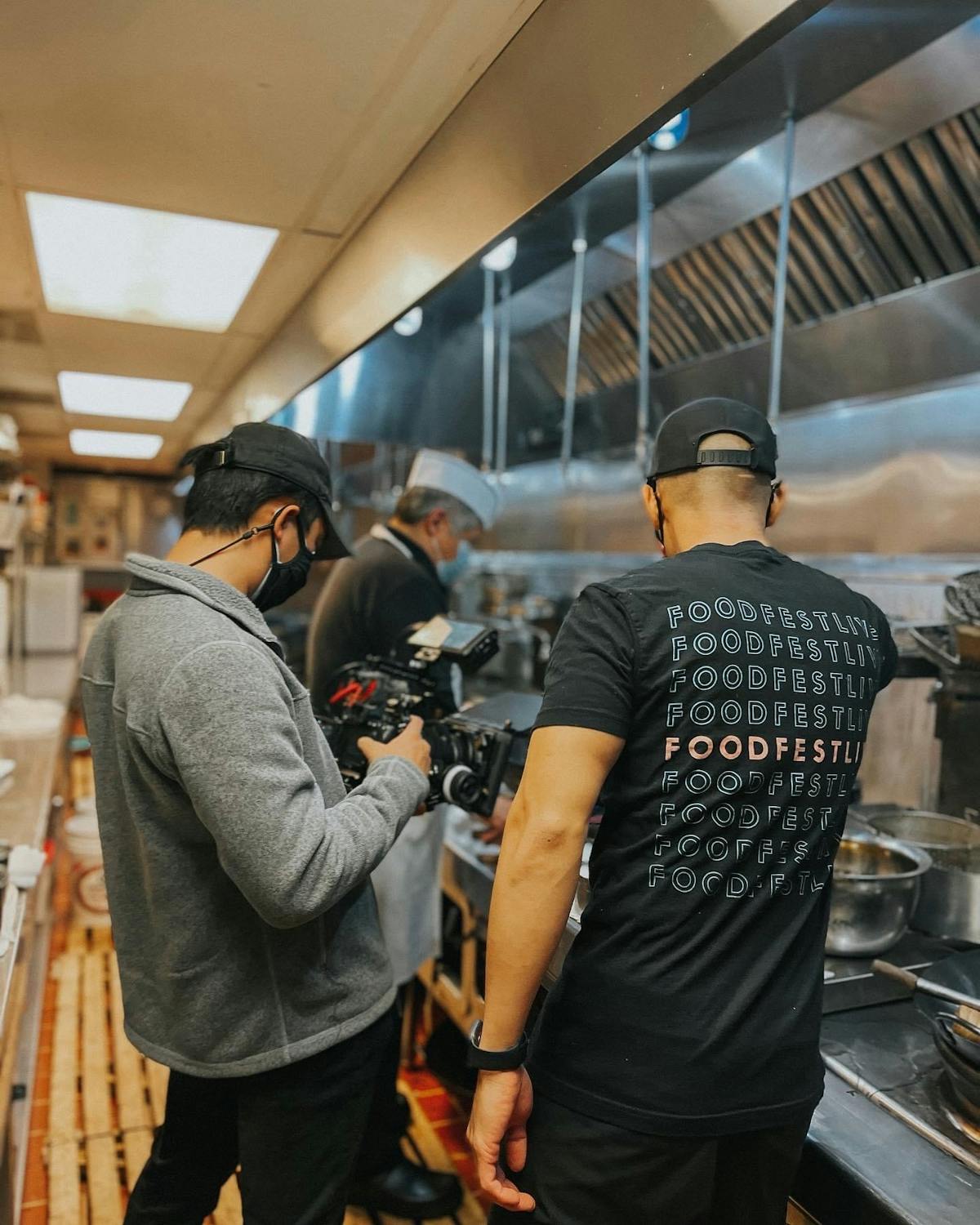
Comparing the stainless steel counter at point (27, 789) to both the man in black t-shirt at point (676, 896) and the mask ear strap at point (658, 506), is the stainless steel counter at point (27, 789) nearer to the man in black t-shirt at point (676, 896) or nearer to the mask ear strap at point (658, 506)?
the man in black t-shirt at point (676, 896)

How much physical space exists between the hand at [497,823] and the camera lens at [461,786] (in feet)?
1.37

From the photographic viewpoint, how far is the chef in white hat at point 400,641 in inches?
79.3

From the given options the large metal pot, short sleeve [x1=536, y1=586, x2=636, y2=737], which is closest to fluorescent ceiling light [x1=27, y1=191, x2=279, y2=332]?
short sleeve [x1=536, y1=586, x2=636, y2=737]

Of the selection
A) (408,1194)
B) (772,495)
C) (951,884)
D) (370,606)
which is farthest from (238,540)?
(408,1194)

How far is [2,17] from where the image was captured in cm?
128

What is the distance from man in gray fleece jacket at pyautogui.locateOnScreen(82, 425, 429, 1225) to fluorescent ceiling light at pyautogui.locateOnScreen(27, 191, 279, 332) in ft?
3.60

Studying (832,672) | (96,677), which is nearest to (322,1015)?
(96,677)

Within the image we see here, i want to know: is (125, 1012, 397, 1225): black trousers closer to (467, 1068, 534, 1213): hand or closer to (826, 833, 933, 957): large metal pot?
(467, 1068, 534, 1213): hand

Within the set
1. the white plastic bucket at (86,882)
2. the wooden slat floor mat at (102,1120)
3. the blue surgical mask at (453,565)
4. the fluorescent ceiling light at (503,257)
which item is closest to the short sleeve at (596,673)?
the wooden slat floor mat at (102,1120)

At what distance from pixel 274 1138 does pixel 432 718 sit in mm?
680

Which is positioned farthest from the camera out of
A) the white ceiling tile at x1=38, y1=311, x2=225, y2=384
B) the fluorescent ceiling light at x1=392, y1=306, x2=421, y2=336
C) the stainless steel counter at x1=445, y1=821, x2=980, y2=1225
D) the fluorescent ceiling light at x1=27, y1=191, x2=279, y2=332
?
the fluorescent ceiling light at x1=392, y1=306, x2=421, y2=336

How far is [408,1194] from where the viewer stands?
2.00 metres

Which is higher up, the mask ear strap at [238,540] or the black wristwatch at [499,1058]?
the mask ear strap at [238,540]

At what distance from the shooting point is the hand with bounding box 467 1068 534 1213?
1.05 meters
